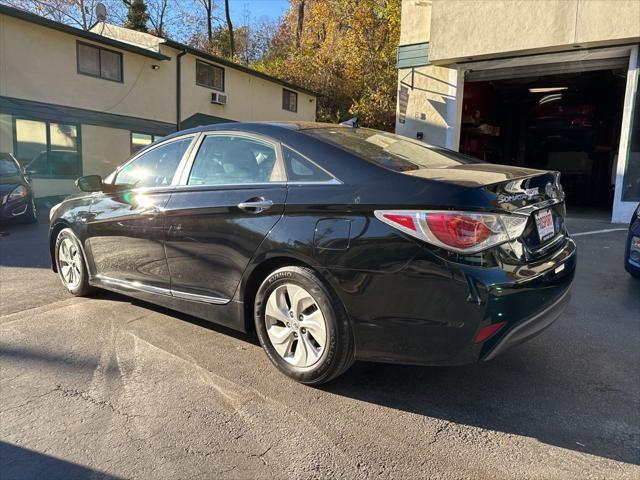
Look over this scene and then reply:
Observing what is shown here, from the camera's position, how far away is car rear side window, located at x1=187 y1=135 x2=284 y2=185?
3.27 meters

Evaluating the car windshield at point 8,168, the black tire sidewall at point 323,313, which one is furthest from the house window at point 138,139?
the black tire sidewall at point 323,313

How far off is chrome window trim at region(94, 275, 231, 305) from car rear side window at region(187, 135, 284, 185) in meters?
0.82

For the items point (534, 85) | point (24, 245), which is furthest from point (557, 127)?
point (24, 245)

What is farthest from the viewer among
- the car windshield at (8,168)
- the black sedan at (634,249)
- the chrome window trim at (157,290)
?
the car windshield at (8,168)

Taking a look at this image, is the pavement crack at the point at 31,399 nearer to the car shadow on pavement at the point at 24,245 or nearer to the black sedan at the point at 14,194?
the car shadow on pavement at the point at 24,245

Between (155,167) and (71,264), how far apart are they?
156 centimetres

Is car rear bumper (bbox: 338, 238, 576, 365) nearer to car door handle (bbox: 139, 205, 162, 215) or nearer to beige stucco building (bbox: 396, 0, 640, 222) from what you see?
car door handle (bbox: 139, 205, 162, 215)

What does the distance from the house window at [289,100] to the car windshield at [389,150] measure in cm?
2035

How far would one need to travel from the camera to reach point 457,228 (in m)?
2.45

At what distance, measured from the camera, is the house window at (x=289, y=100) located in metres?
23.3

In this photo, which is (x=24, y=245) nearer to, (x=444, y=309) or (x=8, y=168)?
(x=8, y=168)

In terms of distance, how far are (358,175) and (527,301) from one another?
1.14m

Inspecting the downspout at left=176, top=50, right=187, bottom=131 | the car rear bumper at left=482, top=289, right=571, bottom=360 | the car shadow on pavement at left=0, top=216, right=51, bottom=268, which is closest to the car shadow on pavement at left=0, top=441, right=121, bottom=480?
the car rear bumper at left=482, top=289, right=571, bottom=360

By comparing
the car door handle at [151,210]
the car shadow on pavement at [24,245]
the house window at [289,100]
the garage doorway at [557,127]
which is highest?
the house window at [289,100]
